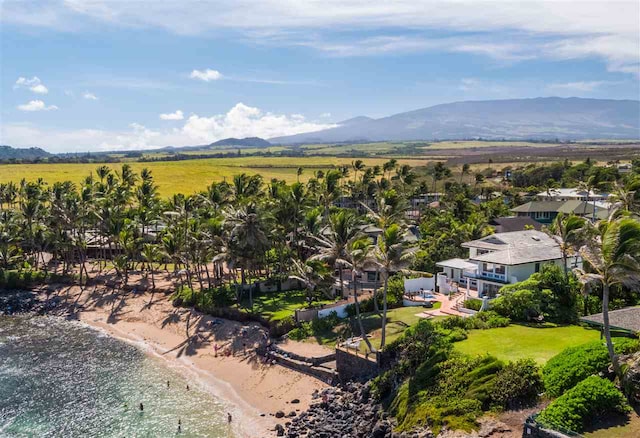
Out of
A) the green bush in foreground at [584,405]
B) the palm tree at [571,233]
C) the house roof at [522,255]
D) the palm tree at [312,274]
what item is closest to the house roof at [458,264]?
the house roof at [522,255]

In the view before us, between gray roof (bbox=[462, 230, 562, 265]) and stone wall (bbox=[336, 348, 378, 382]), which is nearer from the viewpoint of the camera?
stone wall (bbox=[336, 348, 378, 382])

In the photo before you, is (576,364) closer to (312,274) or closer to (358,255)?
(358,255)

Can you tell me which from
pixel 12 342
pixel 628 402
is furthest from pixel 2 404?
pixel 628 402

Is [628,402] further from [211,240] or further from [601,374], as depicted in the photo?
[211,240]

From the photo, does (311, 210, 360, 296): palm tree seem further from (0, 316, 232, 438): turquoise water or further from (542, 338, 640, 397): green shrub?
(542, 338, 640, 397): green shrub

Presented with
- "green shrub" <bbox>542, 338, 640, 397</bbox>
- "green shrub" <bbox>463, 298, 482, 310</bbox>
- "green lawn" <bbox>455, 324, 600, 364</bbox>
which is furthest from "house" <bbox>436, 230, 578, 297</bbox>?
"green shrub" <bbox>542, 338, 640, 397</bbox>

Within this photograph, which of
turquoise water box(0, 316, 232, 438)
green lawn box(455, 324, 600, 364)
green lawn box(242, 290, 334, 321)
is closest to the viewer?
green lawn box(455, 324, 600, 364)

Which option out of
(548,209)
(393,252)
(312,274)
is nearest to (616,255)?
(393,252)
